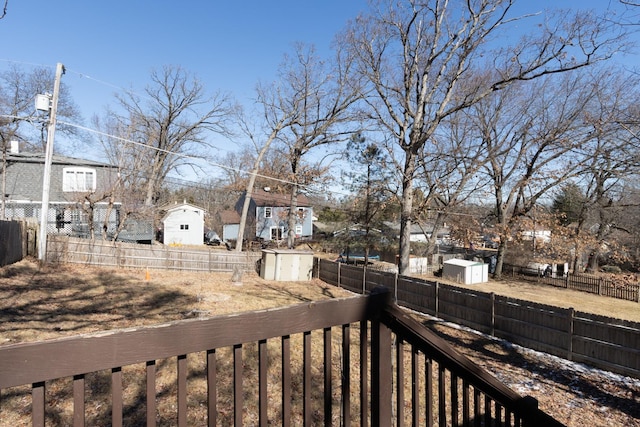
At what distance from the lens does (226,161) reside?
43.8 m

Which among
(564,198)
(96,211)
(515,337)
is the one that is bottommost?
(515,337)

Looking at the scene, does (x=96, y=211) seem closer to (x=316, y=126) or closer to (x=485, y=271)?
(x=316, y=126)

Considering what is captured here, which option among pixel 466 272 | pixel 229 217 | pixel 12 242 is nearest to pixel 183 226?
pixel 229 217

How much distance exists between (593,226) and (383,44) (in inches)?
1126

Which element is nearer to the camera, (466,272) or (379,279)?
(379,279)

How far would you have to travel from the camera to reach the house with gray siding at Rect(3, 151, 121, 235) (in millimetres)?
18125

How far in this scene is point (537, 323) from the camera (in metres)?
8.92

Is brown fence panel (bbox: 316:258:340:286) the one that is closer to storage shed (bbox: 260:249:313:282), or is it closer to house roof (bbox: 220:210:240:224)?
storage shed (bbox: 260:249:313:282)

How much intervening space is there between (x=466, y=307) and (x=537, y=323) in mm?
1965

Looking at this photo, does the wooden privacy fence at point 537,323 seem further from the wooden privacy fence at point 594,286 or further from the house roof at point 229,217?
the house roof at point 229,217

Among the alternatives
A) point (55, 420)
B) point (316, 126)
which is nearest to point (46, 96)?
point (55, 420)

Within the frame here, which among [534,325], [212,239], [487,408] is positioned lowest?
[534,325]

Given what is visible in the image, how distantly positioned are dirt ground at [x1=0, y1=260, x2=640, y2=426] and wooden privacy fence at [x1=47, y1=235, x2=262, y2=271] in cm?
86

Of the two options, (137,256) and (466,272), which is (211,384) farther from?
(466,272)
